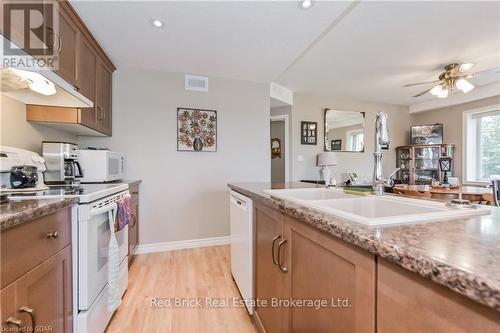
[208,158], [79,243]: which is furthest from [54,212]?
[208,158]

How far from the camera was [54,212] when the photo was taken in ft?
3.42

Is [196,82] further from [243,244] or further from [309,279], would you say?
[309,279]

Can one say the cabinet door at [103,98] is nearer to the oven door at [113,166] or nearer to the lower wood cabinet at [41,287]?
the oven door at [113,166]

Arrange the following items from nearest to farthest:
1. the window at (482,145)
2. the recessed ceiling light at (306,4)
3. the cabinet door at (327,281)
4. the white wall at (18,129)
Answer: the cabinet door at (327,281) < the white wall at (18,129) < the recessed ceiling light at (306,4) < the window at (482,145)

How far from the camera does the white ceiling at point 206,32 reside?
1.77 metres

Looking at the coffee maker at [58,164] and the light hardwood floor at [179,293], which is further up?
the coffee maker at [58,164]

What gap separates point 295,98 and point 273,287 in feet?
12.0

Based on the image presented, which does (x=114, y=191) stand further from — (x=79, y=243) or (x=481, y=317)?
(x=481, y=317)

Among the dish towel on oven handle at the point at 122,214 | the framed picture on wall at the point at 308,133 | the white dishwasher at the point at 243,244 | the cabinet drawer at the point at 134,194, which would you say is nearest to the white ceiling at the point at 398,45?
the framed picture on wall at the point at 308,133

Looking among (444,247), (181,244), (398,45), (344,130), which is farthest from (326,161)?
(444,247)

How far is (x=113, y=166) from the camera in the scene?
2.35 m

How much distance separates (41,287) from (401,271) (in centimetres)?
130

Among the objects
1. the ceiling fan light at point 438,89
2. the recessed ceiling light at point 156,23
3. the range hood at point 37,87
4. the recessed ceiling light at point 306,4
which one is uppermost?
the recessed ceiling light at point 156,23

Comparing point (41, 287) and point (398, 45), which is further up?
point (398, 45)
